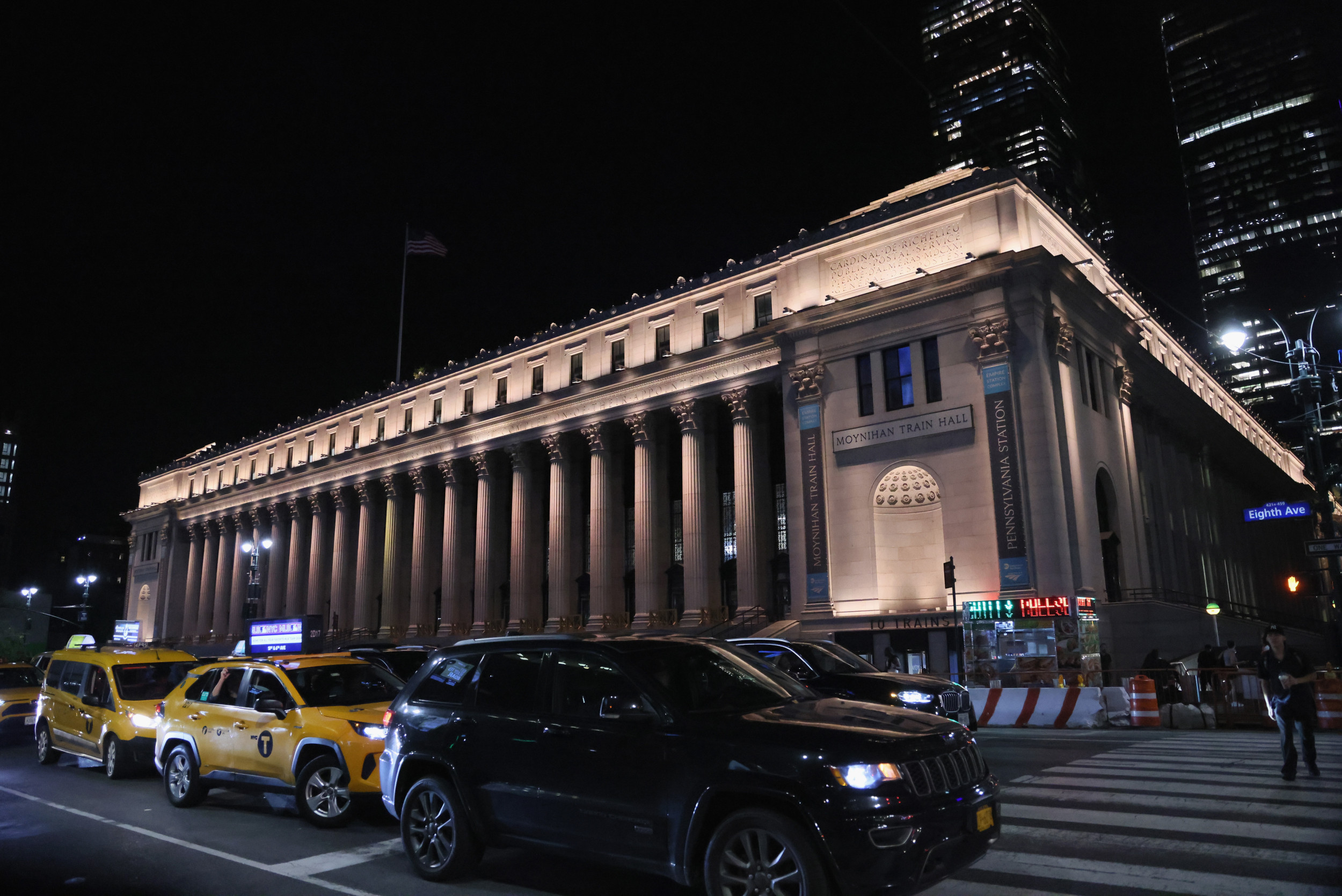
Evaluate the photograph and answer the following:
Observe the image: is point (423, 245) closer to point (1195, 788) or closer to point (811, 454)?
point (811, 454)

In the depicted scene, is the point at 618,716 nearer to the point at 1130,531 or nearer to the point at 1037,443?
the point at 1037,443

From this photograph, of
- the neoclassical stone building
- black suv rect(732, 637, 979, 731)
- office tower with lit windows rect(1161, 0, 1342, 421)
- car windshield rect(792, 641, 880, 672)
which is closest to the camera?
black suv rect(732, 637, 979, 731)

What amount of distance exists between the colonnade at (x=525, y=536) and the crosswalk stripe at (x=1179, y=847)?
2824 cm

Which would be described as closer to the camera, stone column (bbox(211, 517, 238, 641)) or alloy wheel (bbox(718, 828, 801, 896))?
alloy wheel (bbox(718, 828, 801, 896))

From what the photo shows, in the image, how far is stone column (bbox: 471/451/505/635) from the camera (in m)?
48.2

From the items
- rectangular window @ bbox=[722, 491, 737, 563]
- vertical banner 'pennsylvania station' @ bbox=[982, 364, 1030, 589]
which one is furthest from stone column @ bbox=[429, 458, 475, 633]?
vertical banner 'pennsylvania station' @ bbox=[982, 364, 1030, 589]

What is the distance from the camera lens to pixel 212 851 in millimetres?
8242

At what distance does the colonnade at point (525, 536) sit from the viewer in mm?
38812

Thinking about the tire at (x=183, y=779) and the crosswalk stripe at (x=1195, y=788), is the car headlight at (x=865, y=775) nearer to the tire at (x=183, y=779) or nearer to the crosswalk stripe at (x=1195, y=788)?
the crosswalk stripe at (x=1195, y=788)

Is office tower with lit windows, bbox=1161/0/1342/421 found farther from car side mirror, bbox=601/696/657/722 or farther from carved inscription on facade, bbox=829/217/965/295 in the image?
car side mirror, bbox=601/696/657/722

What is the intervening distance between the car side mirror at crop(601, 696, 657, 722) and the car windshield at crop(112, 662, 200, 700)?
1076 cm

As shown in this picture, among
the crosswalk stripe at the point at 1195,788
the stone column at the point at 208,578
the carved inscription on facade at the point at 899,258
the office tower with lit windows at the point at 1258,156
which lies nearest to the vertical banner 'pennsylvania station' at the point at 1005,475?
the carved inscription on facade at the point at 899,258

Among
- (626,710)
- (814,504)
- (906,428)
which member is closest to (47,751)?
(626,710)

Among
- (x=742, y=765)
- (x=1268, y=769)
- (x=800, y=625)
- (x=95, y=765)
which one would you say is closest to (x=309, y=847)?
(x=742, y=765)
